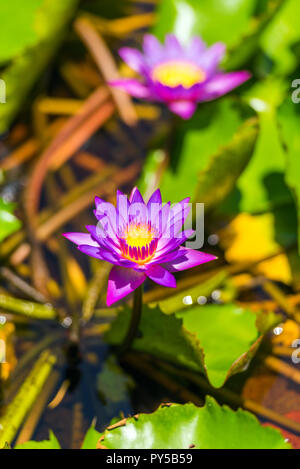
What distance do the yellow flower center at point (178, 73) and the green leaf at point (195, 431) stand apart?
895 mm

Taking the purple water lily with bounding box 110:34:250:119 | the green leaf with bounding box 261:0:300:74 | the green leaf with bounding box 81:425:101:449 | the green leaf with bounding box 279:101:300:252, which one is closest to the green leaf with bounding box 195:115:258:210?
the green leaf with bounding box 279:101:300:252

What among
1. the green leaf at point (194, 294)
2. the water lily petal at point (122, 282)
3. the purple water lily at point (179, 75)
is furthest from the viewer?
the purple water lily at point (179, 75)

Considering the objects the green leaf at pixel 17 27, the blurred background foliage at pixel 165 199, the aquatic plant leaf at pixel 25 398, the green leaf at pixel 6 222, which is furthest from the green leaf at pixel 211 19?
the aquatic plant leaf at pixel 25 398

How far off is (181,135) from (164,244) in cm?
63

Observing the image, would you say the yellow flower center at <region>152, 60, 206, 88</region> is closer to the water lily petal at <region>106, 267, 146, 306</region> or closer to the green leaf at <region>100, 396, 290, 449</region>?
the water lily petal at <region>106, 267, 146, 306</region>

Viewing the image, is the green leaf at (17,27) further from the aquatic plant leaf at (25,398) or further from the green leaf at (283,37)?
the aquatic plant leaf at (25,398)

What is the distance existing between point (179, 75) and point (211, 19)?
243 millimetres

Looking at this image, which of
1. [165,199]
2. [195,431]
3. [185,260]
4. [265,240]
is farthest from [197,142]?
[195,431]

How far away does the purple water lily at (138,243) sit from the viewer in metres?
0.91

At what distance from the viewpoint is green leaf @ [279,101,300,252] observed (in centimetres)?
127

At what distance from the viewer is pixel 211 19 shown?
5.22ft

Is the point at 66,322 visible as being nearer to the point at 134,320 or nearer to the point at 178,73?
the point at 134,320
